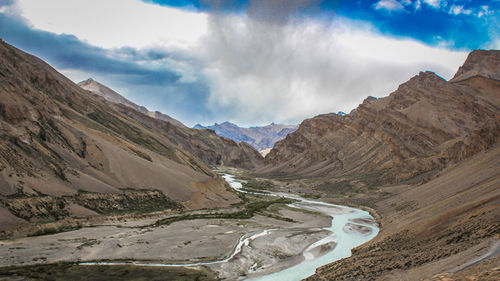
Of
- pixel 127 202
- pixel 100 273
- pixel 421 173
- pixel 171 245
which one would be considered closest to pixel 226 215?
pixel 127 202

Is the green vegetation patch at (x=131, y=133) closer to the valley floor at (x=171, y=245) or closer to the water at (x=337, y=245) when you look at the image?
the valley floor at (x=171, y=245)

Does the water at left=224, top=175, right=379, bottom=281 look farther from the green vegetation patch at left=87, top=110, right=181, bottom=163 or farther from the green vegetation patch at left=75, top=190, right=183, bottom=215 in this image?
the green vegetation patch at left=87, top=110, right=181, bottom=163

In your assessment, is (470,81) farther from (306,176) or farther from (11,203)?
(11,203)

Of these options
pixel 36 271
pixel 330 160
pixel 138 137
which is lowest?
pixel 36 271

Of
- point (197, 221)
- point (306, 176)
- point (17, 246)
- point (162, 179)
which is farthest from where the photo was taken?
point (306, 176)

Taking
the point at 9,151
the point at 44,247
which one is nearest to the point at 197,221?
the point at 44,247

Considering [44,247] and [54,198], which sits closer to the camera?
[44,247]

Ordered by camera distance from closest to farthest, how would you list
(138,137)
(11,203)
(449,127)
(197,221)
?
1. (11,203)
2. (197,221)
3. (138,137)
4. (449,127)

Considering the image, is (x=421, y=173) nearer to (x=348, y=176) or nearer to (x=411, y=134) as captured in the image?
(x=348, y=176)
